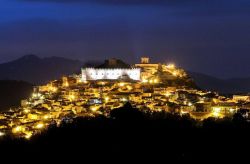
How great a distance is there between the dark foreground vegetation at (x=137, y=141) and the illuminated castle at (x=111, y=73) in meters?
18.8

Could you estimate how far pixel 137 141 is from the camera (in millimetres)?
24547

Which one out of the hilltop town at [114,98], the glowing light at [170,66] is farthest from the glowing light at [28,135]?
the glowing light at [170,66]

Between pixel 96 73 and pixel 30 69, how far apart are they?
255ft

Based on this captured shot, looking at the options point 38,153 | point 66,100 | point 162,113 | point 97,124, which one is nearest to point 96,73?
point 66,100

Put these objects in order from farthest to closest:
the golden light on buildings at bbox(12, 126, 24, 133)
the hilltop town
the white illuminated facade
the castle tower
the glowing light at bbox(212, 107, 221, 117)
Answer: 1. the castle tower
2. the white illuminated facade
3. the hilltop town
4. the glowing light at bbox(212, 107, 221, 117)
5. the golden light on buildings at bbox(12, 126, 24, 133)

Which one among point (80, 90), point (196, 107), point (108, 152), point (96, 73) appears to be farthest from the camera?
point (96, 73)

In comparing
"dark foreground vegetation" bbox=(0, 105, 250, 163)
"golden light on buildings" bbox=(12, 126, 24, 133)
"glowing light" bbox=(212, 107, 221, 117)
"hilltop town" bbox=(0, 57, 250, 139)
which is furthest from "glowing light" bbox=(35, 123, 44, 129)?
"glowing light" bbox=(212, 107, 221, 117)

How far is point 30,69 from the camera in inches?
4894

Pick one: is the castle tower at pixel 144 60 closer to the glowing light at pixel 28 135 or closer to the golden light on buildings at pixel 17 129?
the golden light on buildings at pixel 17 129

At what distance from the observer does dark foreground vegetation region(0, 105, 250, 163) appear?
75.2 feet

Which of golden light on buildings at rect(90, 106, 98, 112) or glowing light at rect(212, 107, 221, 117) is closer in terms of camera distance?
glowing light at rect(212, 107, 221, 117)

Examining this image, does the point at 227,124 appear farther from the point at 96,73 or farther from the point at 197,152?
the point at 96,73

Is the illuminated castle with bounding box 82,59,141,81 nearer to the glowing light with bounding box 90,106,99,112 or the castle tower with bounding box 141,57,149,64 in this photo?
the castle tower with bounding box 141,57,149,64

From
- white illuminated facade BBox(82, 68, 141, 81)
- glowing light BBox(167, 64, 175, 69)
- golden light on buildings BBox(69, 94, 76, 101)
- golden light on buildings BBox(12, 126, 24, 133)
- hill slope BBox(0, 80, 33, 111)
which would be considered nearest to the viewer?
golden light on buildings BBox(12, 126, 24, 133)
